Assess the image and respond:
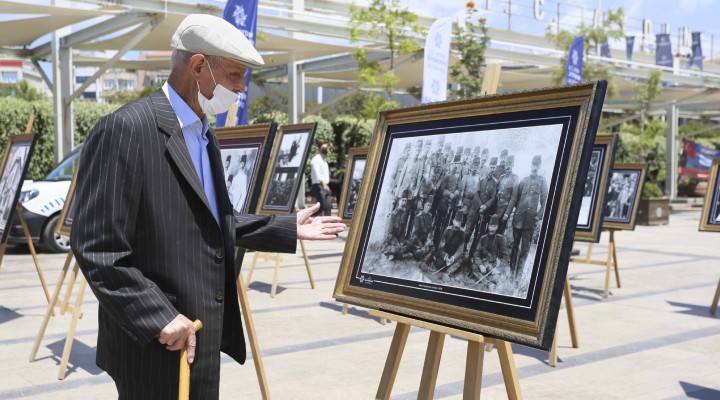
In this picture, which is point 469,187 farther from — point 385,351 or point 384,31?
point 384,31

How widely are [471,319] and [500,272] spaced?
0.21 metres

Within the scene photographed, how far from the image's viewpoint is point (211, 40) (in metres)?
2.60

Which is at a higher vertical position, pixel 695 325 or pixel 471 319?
pixel 471 319

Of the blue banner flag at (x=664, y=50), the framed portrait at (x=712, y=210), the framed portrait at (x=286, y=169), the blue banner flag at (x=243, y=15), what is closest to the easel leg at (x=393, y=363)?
the framed portrait at (x=286, y=169)

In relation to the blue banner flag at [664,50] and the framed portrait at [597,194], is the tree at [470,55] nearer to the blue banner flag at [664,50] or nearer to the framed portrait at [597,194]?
the framed portrait at [597,194]

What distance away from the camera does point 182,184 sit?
2.59 meters

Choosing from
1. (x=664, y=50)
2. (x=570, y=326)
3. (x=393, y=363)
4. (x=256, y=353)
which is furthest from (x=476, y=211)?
(x=664, y=50)

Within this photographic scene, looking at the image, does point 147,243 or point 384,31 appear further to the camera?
point 384,31

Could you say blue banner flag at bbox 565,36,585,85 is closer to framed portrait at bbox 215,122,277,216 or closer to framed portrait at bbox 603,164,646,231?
framed portrait at bbox 603,164,646,231

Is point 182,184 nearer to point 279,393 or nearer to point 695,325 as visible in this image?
point 279,393

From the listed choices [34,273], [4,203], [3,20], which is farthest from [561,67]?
[4,203]

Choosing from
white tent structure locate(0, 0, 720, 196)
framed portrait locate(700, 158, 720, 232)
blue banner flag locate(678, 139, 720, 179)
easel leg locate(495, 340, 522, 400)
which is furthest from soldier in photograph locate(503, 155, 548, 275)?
blue banner flag locate(678, 139, 720, 179)

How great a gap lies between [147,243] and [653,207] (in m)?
19.3

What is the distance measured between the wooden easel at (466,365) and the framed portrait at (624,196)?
6.99 meters
